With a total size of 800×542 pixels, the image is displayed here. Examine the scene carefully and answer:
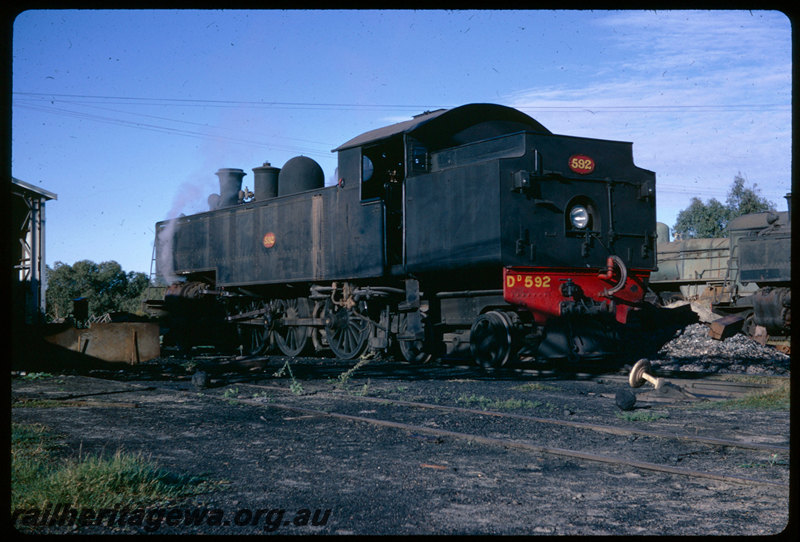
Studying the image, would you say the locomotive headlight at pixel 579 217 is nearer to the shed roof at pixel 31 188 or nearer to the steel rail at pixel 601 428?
the steel rail at pixel 601 428

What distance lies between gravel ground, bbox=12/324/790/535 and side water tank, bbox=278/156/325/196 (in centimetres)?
587

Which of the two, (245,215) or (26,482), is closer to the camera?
(26,482)

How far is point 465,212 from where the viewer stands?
1054 cm

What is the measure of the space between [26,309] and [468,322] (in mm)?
7570

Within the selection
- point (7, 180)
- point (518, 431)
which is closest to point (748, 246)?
point (518, 431)

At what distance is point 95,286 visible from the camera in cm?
4119

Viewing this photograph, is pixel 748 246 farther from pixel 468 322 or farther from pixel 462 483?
pixel 462 483

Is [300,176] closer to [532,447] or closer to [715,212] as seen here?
[532,447]

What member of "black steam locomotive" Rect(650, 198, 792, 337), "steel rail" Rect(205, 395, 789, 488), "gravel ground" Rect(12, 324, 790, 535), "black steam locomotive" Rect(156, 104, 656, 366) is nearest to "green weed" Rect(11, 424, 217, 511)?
"gravel ground" Rect(12, 324, 790, 535)

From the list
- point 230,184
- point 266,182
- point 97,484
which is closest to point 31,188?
point 266,182

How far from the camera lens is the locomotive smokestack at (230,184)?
54.7 ft

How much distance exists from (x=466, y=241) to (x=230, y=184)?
808 centimetres
